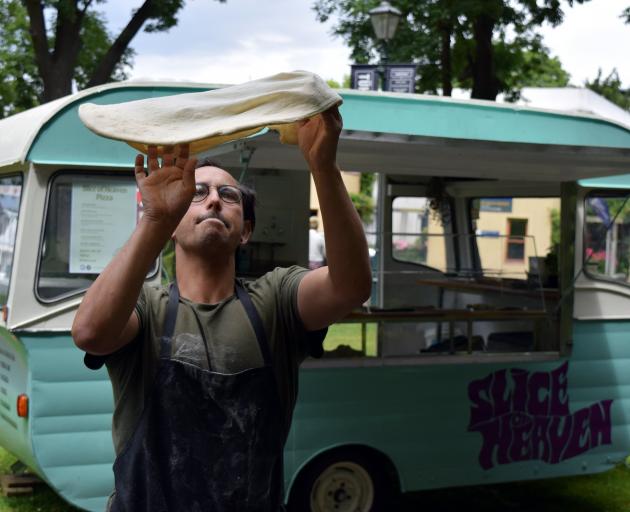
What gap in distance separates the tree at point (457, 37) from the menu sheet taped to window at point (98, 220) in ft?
22.1

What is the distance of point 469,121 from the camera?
4.96 m

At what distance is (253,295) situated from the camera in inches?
97.9

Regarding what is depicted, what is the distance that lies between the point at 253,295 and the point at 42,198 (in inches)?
109

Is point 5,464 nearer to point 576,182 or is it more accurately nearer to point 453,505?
point 453,505

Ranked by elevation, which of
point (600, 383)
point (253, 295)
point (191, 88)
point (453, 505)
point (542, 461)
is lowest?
point (453, 505)

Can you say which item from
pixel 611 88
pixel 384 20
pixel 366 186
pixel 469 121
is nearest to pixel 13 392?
pixel 469 121

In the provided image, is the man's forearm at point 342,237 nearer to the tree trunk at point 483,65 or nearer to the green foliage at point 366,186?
the tree trunk at point 483,65

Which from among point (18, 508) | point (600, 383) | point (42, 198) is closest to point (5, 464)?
point (18, 508)

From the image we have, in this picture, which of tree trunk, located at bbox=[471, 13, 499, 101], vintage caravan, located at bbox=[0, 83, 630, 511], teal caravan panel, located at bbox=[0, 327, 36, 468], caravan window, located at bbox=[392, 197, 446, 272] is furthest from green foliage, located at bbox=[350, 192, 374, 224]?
teal caravan panel, located at bbox=[0, 327, 36, 468]

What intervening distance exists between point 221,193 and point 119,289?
1.68 ft

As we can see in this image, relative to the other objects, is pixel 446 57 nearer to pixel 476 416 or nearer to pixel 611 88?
pixel 476 416

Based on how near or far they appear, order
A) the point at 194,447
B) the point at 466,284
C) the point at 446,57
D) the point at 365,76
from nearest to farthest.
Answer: the point at 194,447, the point at 466,284, the point at 365,76, the point at 446,57

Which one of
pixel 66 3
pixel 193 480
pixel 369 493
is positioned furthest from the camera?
pixel 66 3

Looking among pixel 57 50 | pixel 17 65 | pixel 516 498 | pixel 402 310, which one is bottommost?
pixel 516 498
